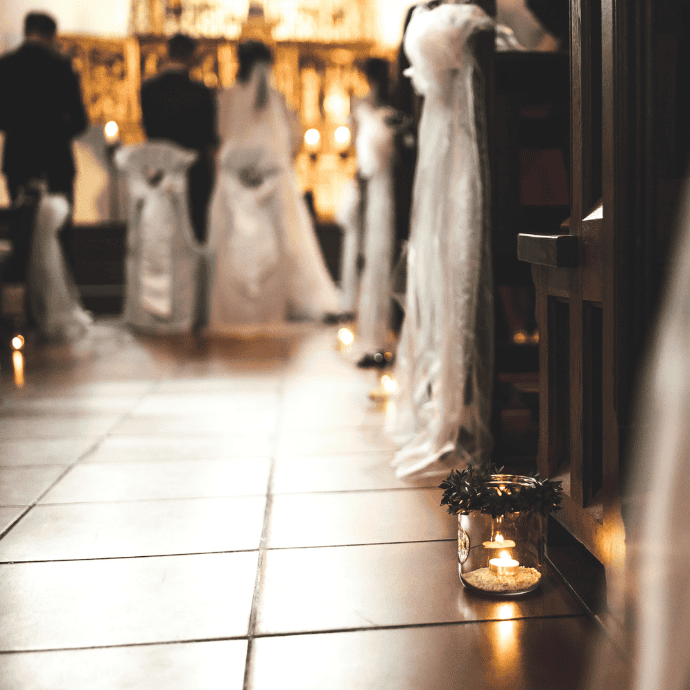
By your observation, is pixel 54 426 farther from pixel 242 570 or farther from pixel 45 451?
pixel 242 570

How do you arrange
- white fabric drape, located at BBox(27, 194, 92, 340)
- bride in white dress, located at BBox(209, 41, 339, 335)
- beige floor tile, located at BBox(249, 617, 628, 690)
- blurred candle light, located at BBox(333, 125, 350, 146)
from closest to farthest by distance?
1. beige floor tile, located at BBox(249, 617, 628, 690)
2. white fabric drape, located at BBox(27, 194, 92, 340)
3. bride in white dress, located at BBox(209, 41, 339, 335)
4. blurred candle light, located at BBox(333, 125, 350, 146)

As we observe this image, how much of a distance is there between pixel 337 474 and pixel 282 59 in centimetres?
647

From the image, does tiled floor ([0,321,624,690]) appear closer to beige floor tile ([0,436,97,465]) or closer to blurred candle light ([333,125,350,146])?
beige floor tile ([0,436,97,465])

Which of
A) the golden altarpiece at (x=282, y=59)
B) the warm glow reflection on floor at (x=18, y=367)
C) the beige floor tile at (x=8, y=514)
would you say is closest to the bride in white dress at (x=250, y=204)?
the warm glow reflection on floor at (x=18, y=367)

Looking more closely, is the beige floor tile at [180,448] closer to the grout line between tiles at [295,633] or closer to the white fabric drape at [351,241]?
the grout line between tiles at [295,633]

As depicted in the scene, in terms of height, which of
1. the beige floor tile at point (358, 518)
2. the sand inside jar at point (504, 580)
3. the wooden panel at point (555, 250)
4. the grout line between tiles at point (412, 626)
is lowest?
the beige floor tile at point (358, 518)

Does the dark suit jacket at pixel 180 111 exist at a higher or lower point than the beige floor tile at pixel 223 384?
higher

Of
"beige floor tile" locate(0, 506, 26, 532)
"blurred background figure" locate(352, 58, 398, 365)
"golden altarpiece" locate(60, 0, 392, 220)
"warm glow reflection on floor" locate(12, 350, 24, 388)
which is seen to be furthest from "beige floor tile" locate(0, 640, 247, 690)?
"golden altarpiece" locate(60, 0, 392, 220)

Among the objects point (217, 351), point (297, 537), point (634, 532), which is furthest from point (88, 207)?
point (634, 532)

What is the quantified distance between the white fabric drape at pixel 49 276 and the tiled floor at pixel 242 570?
7.45ft

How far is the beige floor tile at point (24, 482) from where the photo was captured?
6.35 ft

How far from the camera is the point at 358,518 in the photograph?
176 cm

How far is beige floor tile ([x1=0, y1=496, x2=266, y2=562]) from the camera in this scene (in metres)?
1.59

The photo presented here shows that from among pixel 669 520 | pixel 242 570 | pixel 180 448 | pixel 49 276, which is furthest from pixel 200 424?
pixel 49 276
